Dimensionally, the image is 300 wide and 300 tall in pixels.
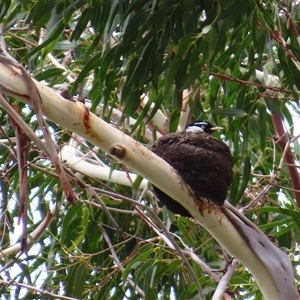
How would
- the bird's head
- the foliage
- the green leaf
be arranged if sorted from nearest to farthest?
the foliage
the green leaf
the bird's head

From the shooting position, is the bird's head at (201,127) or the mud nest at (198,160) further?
the bird's head at (201,127)

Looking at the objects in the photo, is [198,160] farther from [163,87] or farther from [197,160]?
[163,87]

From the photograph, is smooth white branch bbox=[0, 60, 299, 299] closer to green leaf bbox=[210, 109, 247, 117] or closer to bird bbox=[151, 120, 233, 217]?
bird bbox=[151, 120, 233, 217]

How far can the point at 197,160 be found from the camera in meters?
2.42

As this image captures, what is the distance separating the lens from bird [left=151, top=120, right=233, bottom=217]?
223 centimetres

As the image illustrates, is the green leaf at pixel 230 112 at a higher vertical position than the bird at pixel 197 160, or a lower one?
higher

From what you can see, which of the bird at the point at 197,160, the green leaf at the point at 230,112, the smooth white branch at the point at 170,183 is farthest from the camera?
the green leaf at the point at 230,112

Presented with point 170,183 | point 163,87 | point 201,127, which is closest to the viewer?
point 170,183

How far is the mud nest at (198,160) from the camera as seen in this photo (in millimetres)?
2230

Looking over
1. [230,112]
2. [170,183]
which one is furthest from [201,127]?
[170,183]

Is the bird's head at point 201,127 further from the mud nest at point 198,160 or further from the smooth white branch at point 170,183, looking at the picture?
the smooth white branch at point 170,183

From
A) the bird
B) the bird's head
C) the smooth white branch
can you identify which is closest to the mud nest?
the bird

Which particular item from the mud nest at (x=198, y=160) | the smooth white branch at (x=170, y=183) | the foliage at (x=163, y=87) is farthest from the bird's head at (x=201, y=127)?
the smooth white branch at (x=170, y=183)

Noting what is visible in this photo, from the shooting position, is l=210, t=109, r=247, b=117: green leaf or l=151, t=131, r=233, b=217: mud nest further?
l=210, t=109, r=247, b=117: green leaf
